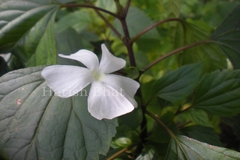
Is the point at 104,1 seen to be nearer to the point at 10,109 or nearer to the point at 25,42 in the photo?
the point at 25,42

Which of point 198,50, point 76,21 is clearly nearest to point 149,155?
point 198,50

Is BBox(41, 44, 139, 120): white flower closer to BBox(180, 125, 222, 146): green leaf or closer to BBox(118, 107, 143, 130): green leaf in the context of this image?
BBox(118, 107, 143, 130): green leaf

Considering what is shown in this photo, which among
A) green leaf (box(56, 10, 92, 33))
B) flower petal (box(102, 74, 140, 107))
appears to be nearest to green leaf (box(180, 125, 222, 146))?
flower petal (box(102, 74, 140, 107))

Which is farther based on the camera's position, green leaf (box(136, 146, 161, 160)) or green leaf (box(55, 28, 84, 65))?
green leaf (box(55, 28, 84, 65))

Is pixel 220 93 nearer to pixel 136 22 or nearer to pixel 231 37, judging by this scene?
pixel 231 37

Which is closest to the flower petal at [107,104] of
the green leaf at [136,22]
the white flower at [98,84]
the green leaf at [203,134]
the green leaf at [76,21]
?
the white flower at [98,84]
